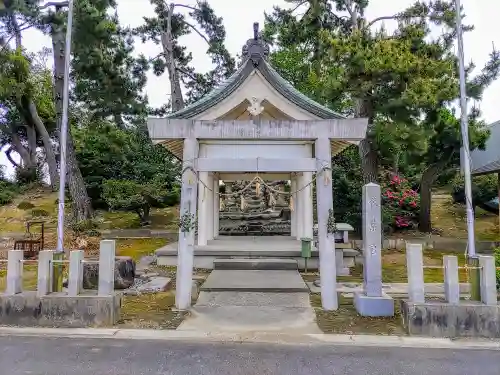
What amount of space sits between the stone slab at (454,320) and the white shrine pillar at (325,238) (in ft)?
4.92

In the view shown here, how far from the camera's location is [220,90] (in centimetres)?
813

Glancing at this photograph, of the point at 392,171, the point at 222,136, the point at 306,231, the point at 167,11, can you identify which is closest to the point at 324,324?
the point at 222,136

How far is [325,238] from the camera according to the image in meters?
7.00

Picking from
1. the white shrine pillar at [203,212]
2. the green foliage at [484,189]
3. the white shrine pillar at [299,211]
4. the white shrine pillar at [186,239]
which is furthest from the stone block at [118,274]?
the green foliage at [484,189]

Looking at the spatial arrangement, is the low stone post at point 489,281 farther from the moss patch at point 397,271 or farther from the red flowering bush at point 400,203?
the red flowering bush at point 400,203

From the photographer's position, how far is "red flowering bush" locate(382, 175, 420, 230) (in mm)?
15508

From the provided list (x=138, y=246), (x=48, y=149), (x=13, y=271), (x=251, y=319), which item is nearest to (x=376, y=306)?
(x=251, y=319)

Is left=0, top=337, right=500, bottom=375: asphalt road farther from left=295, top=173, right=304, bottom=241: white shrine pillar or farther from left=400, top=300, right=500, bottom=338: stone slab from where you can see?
left=295, top=173, right=304, bottom=241: white shrine pillar

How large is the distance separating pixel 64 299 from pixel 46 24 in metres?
11.9

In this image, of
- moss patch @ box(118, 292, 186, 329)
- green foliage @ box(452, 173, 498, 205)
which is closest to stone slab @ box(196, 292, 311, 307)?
moss patch @ box(118, 292, 186, 329)

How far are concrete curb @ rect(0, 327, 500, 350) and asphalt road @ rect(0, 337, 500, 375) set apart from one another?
16cm

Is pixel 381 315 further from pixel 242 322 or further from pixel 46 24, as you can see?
pixel 46 24

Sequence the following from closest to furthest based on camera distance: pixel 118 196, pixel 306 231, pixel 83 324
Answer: pixel 83 324 < pixel 306 231 < pixel 118 196

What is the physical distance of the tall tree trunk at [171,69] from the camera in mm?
21141
